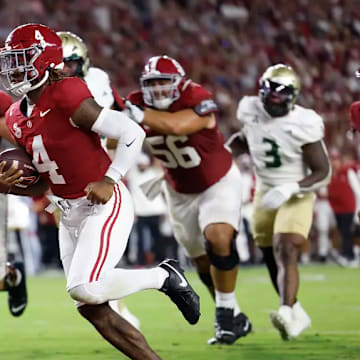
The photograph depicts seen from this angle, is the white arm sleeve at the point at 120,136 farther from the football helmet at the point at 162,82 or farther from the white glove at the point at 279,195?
the white glove at the point at 279,195

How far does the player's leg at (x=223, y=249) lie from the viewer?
19.7 ft

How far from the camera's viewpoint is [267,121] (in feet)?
21.8

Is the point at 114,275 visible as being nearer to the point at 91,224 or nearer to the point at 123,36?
the point at 91,224

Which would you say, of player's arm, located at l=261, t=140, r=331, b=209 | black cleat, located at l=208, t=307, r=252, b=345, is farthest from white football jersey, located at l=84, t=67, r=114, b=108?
black cleat, located at l=208, t=307, r=252, b=345

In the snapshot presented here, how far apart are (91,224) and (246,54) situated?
14.6 meters

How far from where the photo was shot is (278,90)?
646cm

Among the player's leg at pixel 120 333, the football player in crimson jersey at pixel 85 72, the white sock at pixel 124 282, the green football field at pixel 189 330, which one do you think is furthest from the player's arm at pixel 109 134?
the football player in crimson jersey at pixel 85 72

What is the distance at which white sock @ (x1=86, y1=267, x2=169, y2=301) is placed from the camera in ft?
13.5

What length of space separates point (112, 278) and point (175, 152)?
2.13 meters

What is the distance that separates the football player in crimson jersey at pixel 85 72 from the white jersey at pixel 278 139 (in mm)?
997

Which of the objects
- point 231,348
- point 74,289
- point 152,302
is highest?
point 74,289

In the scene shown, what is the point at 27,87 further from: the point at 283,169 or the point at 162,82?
the point at 283,169

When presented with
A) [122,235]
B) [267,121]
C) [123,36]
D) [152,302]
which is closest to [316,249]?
[123,36]

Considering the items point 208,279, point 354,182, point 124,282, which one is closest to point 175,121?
point 208,279
